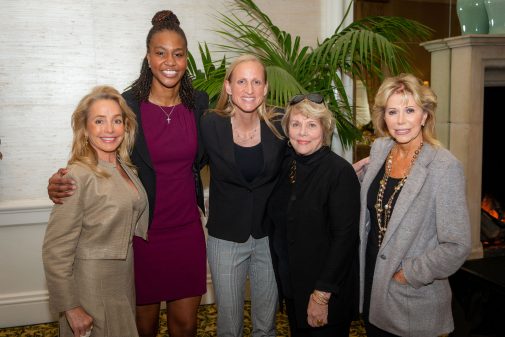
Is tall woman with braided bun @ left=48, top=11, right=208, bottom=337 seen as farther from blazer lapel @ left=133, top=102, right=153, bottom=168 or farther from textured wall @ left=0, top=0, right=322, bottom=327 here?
textured wall @ left=0, top=0, right=322, bottom=327

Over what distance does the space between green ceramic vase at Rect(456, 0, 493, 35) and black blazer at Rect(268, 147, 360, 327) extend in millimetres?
2589

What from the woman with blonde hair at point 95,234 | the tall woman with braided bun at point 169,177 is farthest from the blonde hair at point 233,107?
the woman with blonde hair at point 95,234

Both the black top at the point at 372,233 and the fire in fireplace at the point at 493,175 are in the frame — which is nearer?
the black top at the point at 372,233

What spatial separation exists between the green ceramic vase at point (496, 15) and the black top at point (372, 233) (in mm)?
2563

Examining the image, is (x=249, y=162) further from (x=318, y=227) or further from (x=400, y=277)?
(x=400, y=277)

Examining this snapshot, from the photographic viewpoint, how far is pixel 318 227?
2090 millimetres

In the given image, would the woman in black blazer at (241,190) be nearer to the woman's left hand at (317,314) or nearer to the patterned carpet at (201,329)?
the woman's left hand at (317,314)

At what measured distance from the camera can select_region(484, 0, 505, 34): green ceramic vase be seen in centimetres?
391

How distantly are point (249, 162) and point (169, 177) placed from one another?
39 centimetres

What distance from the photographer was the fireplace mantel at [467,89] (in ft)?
12.8

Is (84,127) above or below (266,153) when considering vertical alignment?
above

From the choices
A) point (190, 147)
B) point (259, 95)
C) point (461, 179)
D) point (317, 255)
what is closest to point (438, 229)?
point (461, 179)

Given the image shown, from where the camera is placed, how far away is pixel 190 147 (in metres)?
2.38

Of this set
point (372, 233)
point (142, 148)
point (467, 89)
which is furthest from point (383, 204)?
point (467, 89)
